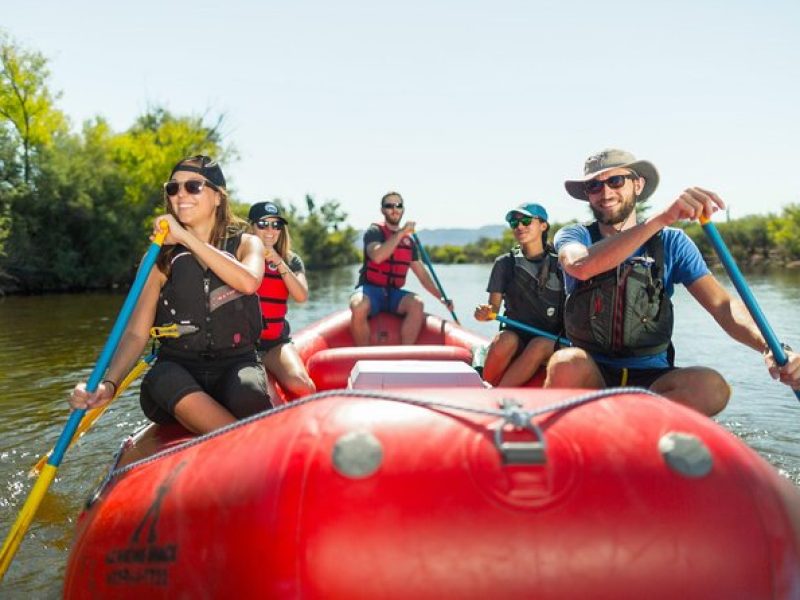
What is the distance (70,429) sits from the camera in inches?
99.9

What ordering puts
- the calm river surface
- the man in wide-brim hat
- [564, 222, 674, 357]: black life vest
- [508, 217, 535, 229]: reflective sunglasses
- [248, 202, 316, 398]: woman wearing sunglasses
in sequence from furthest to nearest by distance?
[508, 217, 535, 229]: reflective sunglasses → [248, 202, 316, 398]: woman wearing sunglasses → the calm river surface → [564, 222, 674, 357]: black life vest → the man in wide-brim hat

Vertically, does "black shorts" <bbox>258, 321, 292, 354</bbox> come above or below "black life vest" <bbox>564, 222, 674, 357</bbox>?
below

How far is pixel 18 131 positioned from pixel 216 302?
22670mm

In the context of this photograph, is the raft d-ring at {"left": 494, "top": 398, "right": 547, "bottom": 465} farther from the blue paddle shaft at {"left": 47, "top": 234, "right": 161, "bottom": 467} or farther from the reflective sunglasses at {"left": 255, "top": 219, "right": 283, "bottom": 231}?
the reflective sunglasses at {"left": 255, "top": 219, "right": 283, "bottom": 231}

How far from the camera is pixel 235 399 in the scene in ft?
8.50

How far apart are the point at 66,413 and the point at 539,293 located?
3.89 meters

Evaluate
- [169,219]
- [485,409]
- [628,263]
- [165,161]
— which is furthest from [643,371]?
[165,161]

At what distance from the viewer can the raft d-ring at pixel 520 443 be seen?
1.49 metres

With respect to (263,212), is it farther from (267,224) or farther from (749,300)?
(749,300)

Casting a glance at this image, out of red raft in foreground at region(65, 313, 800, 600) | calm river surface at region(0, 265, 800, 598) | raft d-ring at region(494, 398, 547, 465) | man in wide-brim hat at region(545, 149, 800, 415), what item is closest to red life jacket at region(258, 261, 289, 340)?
calm river surface at region(0, 265, 800, 598)

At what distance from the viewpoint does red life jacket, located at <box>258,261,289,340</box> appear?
4195 mm

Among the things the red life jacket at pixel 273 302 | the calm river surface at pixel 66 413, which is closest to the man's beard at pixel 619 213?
the red life jacket at pixel 273 302

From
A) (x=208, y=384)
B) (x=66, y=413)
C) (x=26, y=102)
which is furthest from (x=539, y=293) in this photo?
(x=26, y=102)

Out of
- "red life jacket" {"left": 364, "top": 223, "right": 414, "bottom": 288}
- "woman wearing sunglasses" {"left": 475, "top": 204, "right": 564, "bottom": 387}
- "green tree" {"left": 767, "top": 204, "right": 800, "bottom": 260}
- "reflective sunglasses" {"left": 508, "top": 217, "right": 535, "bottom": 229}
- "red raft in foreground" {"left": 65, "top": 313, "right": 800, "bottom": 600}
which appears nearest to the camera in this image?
"red raft in foreground" {"left": 65, "top": 313, "right": 800, "bottom": 600}
